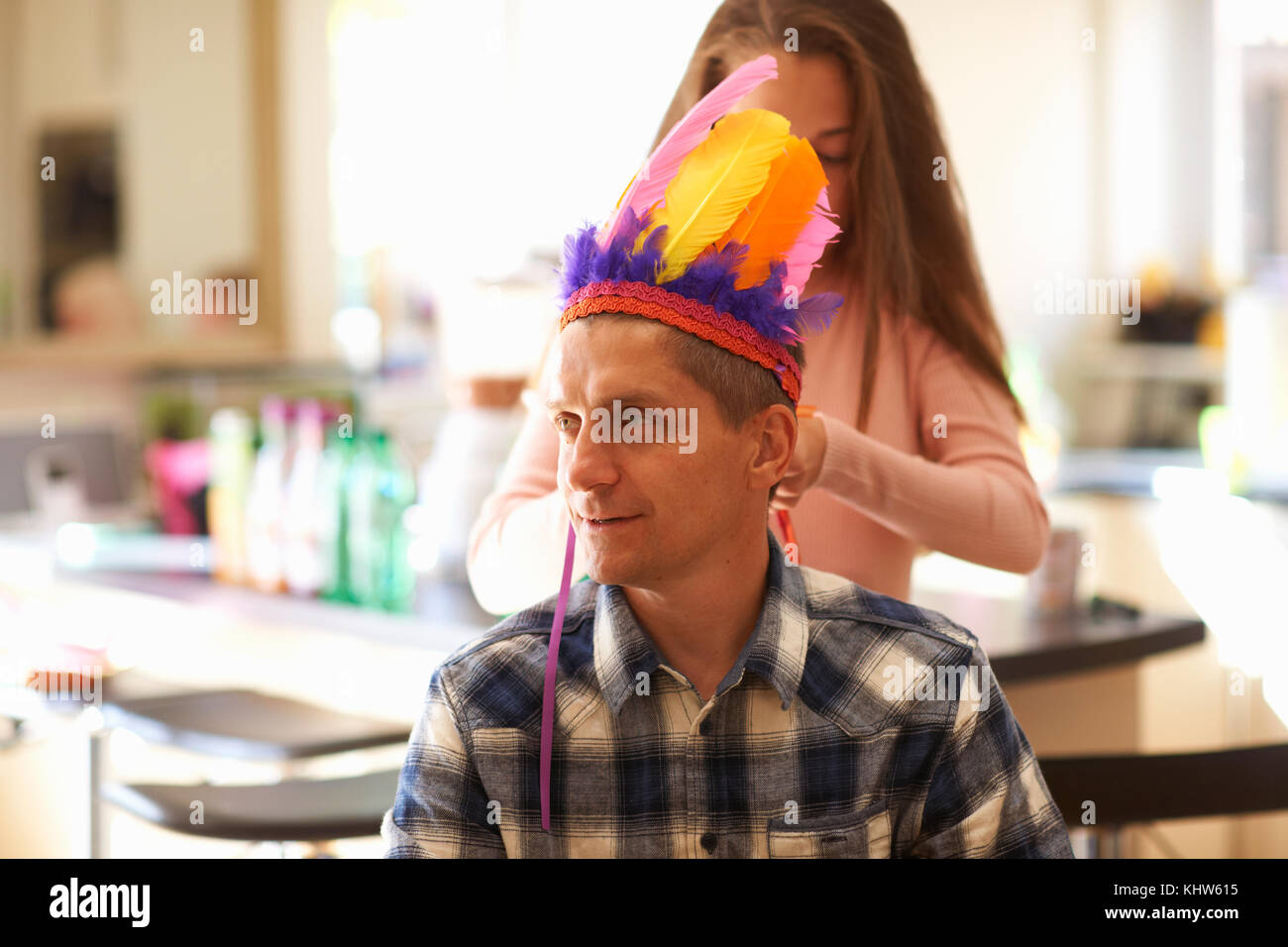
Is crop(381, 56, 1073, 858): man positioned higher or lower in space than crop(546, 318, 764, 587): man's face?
lower

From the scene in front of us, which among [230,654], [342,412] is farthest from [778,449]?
[230,654]

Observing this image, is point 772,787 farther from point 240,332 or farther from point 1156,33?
point 1156,33

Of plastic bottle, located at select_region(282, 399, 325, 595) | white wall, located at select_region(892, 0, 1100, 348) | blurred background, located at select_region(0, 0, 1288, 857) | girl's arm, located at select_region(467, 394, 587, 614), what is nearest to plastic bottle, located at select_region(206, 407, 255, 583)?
blurred background, located at select_region(0, 0, 1288, 857)

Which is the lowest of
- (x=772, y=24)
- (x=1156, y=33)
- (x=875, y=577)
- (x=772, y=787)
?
(x=772, y=787)

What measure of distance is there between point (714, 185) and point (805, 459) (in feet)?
0.68

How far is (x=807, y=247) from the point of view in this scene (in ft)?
3.11

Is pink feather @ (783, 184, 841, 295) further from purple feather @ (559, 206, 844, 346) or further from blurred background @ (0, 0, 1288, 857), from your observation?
blurred background @ (0, 0, 1288, 857)

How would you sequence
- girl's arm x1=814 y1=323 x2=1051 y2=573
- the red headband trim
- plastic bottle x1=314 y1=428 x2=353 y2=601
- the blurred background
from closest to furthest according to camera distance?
the red headband trim
girl's arm x1=814 y1=323 x2=1051 y2=573
the blurred background
plastic bottle x1=314 y1=428 x2=353 y2=601

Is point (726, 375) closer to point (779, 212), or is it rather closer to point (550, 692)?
point (779, 212)

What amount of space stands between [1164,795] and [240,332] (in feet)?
8.84

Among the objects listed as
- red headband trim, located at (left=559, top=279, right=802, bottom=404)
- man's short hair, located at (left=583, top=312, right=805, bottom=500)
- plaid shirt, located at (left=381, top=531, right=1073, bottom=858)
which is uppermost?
red headband trim, located at (left=559, top=279, right=802, bottom=404)

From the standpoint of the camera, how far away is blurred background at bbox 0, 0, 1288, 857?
1677mm

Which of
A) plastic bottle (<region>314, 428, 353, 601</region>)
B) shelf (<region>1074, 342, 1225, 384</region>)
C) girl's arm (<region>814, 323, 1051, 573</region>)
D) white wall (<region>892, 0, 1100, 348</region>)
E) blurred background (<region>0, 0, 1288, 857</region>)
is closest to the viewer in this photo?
girl's arm (<region>814, 323, 1051, 573</region>)

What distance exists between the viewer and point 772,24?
3.76 ft
